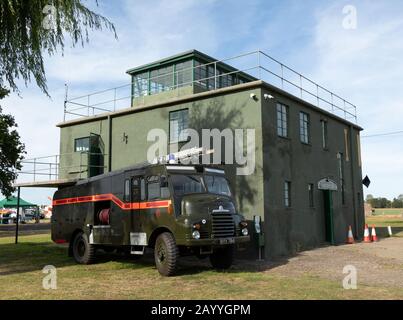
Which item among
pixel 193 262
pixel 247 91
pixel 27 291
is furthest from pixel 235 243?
pixel 247 91

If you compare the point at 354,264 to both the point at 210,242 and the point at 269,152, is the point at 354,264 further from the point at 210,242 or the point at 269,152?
the point at 210,242

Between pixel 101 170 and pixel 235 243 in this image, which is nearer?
pixel 235 243

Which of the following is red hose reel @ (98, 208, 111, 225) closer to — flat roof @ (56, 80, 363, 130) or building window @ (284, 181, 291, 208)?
flat roof @ (56, 80, 363, 130)

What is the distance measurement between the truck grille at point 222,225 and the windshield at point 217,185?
1.00 m

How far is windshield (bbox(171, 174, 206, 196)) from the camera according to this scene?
11.9 m

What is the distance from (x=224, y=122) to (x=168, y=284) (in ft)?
27.3

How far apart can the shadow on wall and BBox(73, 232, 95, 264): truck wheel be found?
563cm

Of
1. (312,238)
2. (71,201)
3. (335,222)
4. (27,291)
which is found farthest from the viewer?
(335,222)

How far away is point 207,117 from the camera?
699 inches

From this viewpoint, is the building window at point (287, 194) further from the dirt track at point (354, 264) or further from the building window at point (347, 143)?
the building window at point (347, 143)

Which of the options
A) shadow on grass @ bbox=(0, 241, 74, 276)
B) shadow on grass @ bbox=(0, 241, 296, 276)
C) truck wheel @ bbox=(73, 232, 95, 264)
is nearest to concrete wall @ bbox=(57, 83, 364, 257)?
shadow on grass @ bbox=(0, 241, 296, 276)

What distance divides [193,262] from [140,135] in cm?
755

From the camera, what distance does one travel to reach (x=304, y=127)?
19938 mm

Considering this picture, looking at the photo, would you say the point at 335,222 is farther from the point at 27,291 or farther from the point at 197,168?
the point at 27,291
